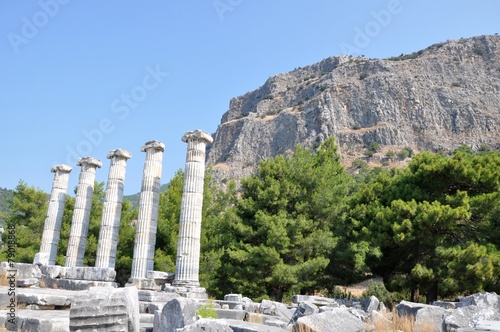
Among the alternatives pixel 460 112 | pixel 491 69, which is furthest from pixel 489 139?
pixel 491 69

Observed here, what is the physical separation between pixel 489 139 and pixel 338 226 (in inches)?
2620

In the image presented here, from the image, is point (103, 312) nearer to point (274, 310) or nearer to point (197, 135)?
point (274, 310)

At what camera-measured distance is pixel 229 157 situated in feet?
341

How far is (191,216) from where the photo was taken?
17.9m

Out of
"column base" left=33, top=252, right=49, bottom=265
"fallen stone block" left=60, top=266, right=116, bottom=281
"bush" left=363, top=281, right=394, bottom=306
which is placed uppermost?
"column base" left=33, top=252, right=49, bottom=265

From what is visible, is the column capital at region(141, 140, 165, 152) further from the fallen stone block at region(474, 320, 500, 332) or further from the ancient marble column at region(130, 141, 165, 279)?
the fallen stone block at region(474, 320, 500, 332)

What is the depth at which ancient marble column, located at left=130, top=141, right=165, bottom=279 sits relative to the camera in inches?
748

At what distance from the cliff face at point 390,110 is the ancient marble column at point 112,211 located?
218 feet

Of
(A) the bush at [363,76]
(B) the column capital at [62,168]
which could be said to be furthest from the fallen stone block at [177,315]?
(A) the bush at [363,76]

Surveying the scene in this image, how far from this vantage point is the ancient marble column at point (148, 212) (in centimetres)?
1900

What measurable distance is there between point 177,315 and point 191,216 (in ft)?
38.1

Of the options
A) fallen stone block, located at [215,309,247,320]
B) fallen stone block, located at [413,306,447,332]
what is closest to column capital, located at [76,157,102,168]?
fallen stone block, located at [215,309,247,320]

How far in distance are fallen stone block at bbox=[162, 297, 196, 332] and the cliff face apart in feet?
258

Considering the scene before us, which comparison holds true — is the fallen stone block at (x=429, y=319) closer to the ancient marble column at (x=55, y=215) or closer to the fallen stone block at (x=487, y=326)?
the fallen stone block at (x=487, y=326)
